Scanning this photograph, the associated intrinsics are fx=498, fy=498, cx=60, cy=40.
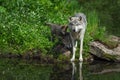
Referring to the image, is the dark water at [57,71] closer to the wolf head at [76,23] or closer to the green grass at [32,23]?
the green grass at [32,23]

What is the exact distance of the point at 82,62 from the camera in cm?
1634

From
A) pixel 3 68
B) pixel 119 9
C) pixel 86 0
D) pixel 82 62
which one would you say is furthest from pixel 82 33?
pixel 86 0

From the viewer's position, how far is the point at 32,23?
60.2ft

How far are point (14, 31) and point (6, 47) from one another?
0.84m

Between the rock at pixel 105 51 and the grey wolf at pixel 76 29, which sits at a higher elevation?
the grey wolf at pixel 76 29

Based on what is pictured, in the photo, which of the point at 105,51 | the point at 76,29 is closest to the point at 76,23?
the point at 76,29

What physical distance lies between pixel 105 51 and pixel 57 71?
92.9 inches

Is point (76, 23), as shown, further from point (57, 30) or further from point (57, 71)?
point (57, 71)

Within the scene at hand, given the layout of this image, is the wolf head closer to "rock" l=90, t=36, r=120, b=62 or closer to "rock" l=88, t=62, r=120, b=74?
"rock" l=90, t=36, r=120, b=62

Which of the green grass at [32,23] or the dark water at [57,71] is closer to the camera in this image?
the dark water at [57,71]

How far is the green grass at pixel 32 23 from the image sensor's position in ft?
55.9

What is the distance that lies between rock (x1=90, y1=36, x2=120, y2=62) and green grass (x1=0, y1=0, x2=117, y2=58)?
0.82ft

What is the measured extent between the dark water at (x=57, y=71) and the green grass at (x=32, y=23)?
3.10 ft

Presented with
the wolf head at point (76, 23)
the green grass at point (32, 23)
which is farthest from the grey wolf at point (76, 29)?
the green grass at point (32, 23)
